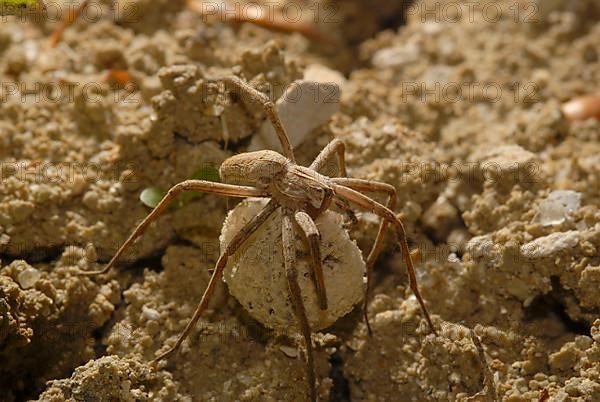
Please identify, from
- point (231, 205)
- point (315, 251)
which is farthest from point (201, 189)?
point (315, 251)

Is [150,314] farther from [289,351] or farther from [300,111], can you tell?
[300,111]

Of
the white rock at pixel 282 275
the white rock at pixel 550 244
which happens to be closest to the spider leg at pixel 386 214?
the white rock at pixel 282 275

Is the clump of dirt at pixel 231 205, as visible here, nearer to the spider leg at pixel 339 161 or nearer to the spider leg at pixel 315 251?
the spider leg at pixel 339 161

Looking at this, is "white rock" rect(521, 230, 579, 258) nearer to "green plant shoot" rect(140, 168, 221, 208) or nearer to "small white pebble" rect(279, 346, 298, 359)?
"small white pebble" rect(279, 346, 298, 359)

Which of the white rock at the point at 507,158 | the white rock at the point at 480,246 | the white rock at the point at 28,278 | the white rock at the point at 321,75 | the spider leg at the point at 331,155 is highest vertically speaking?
the white rock at the point at 321,75

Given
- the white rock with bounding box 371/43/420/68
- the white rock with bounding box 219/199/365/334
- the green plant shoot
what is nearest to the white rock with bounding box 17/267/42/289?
the green plant shoot

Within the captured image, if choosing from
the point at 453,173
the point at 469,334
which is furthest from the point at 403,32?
the point at 469,334
